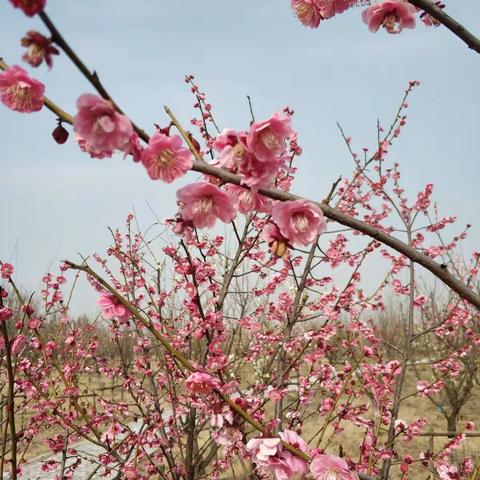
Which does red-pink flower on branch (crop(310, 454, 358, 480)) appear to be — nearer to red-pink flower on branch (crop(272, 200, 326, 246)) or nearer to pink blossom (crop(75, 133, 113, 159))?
red-pink flower on branch (crop(272, 200, 326, 246))

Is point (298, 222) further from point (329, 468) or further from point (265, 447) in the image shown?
point (329, 468)

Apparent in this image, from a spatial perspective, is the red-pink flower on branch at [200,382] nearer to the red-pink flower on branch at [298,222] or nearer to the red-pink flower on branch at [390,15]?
the red-pink flower on branch at [298,222]

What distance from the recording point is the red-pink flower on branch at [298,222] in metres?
1.24

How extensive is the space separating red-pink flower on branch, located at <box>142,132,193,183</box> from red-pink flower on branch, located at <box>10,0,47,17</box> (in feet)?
1.24

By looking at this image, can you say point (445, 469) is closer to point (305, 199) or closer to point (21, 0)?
point (305, 199)

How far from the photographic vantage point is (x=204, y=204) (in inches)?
51.9

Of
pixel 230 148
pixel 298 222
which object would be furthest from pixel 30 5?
pixel 298 222

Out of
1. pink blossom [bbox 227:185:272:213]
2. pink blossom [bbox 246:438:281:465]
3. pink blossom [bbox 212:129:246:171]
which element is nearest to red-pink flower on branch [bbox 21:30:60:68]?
pink blossom [bbox 212:129:246:171]

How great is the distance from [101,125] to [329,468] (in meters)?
1.21

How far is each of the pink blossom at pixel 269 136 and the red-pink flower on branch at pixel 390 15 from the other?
78cm

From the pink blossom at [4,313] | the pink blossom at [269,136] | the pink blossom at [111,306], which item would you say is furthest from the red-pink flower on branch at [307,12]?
the pink blossom at [4,313]

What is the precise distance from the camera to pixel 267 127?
1.20 metres

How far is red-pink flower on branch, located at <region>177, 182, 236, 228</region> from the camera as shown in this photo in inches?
50.5

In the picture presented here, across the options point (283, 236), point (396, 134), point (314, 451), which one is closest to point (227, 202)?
point (283, 236)
